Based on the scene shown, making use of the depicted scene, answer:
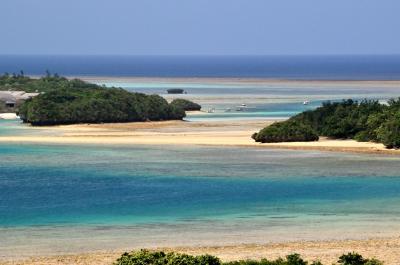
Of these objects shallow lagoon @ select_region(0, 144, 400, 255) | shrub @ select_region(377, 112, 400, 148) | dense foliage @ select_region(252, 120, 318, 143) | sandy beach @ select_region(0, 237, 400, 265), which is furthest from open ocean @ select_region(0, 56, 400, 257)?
dense foliage @ select_region(252, 120, 318, 143)

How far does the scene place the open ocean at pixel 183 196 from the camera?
28953mm

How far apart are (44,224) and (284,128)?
28.3 meters

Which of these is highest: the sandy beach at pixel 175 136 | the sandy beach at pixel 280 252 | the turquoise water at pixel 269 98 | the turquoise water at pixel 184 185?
the sandy beach at pixel 280 252

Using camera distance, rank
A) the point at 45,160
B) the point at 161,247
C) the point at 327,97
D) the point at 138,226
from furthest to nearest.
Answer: the point at 327,97
the point at 45,160
the point at 138,226
the point at 161,247

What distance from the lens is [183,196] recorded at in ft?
121

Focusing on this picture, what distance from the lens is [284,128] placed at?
57.6 m

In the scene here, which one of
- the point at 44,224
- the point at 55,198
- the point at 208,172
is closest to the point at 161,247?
the point at 44,224

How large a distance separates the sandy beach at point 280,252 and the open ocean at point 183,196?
2.74ft

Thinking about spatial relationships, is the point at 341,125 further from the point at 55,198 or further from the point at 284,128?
the point at 55,198

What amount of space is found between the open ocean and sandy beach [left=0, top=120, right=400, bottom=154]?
2197 mm

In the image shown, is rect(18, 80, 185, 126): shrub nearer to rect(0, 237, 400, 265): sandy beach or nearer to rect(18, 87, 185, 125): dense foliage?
rect(18, 87, 185, 125): dense foliage

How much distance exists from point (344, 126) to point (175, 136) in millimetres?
9265

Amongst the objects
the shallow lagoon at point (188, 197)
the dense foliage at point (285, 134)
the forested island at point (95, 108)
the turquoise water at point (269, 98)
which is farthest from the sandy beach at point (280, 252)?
the turquoise water at point (269, 98)

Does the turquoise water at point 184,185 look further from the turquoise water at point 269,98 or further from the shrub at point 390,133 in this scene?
the turquoise water at point 269,98
